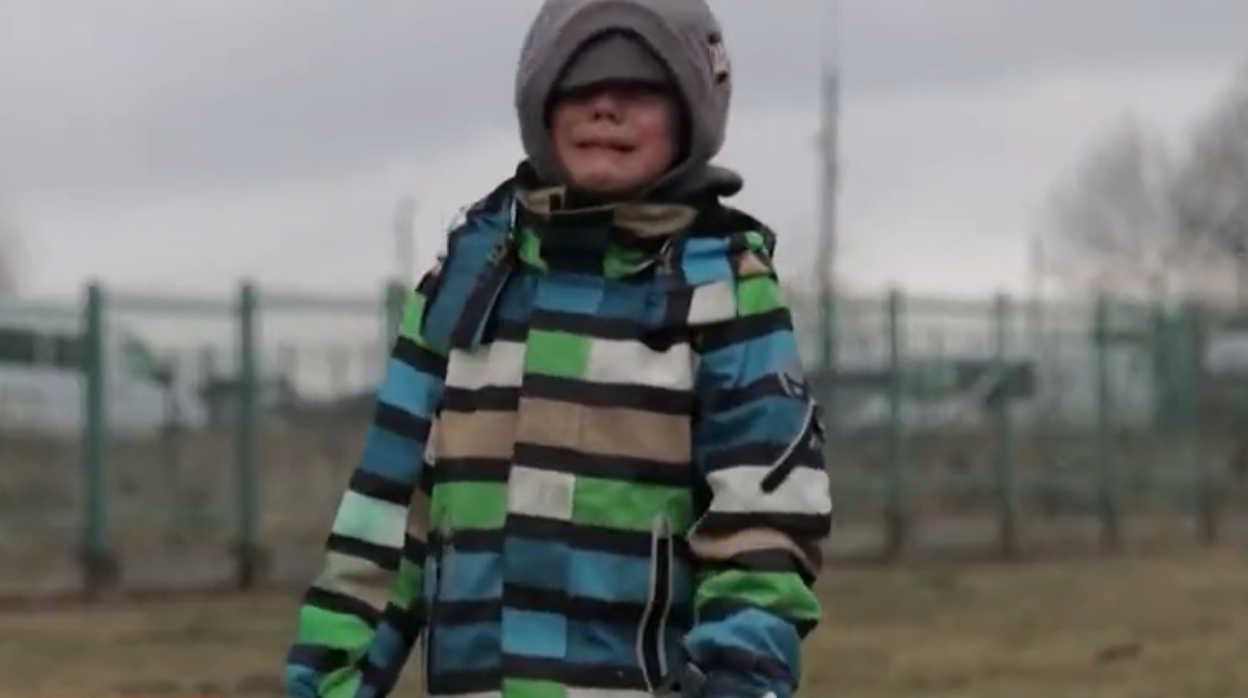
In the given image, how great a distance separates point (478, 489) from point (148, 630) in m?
9.82

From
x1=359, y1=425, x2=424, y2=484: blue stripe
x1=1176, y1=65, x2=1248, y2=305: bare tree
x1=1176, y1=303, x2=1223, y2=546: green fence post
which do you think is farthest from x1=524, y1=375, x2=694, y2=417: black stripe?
x1=1176, y1=65, x2=1248, y2=305: bare tree

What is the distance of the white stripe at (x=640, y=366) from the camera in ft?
8.66

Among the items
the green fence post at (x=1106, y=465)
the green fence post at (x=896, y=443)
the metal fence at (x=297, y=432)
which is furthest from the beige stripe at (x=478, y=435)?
the green fence post at (x=1106, y=465)

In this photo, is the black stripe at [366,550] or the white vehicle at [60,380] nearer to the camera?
the black stripe at [366,550]

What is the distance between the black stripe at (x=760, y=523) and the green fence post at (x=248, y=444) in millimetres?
12091

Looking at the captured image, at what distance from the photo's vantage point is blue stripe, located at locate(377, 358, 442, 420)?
280cm

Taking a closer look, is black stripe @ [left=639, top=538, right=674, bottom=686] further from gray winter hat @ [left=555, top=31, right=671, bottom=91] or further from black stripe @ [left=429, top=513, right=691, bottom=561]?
gray winter hat @ [left=555, top=31, right=671, bottom=91]

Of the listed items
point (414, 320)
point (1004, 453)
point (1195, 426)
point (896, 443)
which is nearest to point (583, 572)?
point (414, 320)

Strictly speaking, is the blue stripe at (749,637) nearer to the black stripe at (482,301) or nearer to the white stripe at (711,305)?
the white stripe at (711,305)

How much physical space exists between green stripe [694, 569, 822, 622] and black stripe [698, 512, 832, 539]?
4cm

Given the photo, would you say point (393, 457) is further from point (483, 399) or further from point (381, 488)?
point (483, 399)

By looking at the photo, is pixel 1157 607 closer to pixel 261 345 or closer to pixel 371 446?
pixel 261 345

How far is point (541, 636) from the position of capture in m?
2.64

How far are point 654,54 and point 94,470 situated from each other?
11691mm
